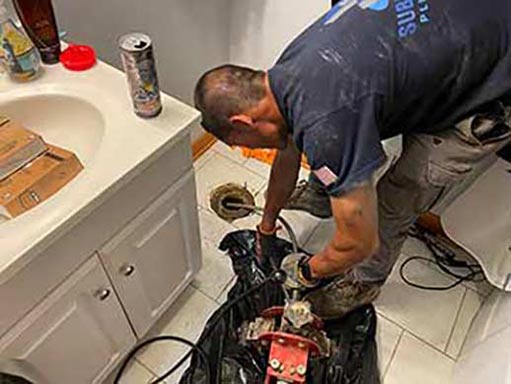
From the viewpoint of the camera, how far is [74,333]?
3.49ft

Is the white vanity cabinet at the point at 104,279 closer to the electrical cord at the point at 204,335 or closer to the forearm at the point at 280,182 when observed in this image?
the electrical cord at the point at 204,335

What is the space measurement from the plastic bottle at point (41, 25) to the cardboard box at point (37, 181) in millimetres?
239

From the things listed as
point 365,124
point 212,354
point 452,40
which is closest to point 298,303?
point 212,354

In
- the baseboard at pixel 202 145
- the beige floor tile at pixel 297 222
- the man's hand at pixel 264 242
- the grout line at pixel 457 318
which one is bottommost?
the grout line at pixel 457 318

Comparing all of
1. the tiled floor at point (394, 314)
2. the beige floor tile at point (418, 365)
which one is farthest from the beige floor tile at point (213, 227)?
the beige floor tile at point (418, 365)

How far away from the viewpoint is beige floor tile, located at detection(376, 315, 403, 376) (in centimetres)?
144

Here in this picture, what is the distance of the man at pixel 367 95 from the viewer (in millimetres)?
875

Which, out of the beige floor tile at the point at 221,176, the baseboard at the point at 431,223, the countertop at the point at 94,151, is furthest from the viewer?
the beige floor tile at the point at 221,176

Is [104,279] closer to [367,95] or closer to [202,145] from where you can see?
[367,95]

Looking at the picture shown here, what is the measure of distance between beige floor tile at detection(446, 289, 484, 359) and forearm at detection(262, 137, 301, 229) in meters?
0.64

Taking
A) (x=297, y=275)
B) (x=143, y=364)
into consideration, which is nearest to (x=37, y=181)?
(x=297, y=275)

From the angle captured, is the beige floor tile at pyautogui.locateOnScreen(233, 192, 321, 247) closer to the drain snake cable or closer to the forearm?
the drain snake cable

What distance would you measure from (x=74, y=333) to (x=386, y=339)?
89cm

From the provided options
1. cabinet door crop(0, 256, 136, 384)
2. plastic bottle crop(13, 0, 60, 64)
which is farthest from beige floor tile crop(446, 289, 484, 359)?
plastic bottle crop(13, 0, 60, 64)
